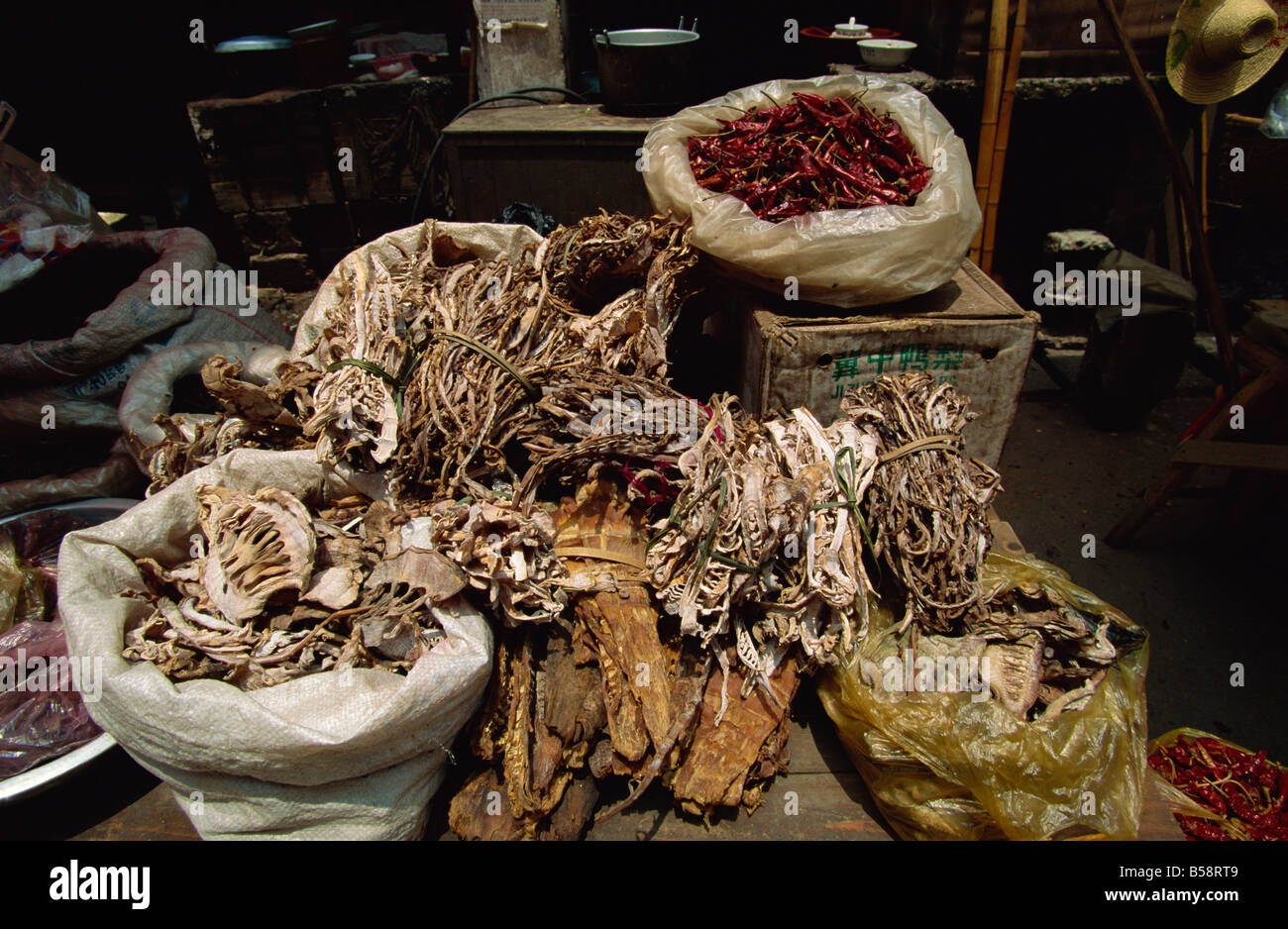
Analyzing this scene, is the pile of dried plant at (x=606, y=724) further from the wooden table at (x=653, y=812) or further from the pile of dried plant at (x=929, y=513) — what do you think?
the pile of dried plant at (x=929, y=513)

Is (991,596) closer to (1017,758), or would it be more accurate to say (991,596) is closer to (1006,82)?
(1017,758)

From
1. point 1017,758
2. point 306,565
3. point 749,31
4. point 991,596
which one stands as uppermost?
point 749,31

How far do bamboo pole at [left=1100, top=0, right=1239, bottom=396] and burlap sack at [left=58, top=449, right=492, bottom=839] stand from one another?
3918 mm

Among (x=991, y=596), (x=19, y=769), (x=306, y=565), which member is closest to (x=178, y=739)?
(x=306, y=565)

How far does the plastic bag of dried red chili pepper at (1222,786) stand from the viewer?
2215mm

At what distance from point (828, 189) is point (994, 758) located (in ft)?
6.94

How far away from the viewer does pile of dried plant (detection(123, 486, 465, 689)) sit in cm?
179

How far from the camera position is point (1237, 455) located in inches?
126

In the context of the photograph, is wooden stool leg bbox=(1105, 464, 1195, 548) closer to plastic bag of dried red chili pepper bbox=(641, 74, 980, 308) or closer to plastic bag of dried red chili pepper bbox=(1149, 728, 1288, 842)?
plastic bag of dried red chili pepper bbox=(1149, 728, 1288, 842)

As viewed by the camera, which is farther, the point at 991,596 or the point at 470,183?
the point at 470,183

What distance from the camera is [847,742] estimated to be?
2.07 meters

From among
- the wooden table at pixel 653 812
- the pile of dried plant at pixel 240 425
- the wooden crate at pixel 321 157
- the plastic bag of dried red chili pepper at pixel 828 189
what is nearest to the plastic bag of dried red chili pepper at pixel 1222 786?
the wooden table at pixel 653 812

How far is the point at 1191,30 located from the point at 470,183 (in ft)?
12.6

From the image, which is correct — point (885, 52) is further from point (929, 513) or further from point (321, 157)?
point (321, 157)
